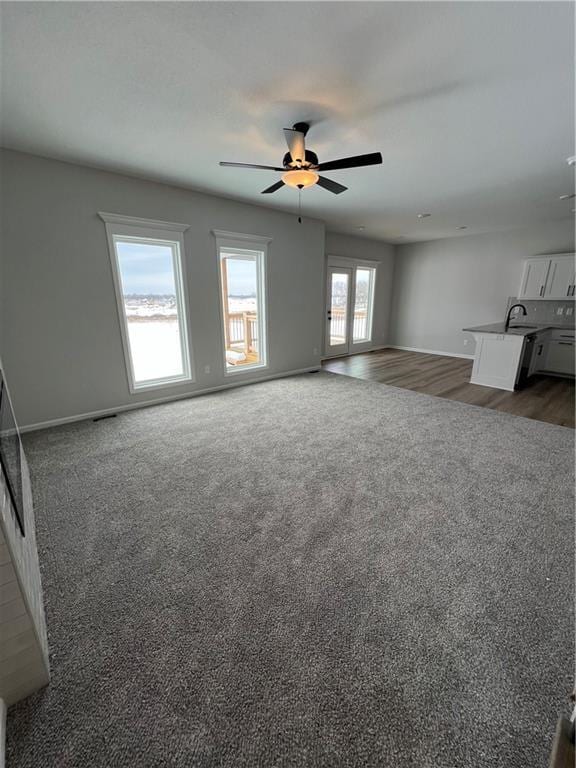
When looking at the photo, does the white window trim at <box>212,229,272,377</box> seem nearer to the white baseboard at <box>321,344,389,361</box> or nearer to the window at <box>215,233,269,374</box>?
the window at <box>215,233,269,374</box>

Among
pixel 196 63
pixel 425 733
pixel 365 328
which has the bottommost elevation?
pixel 425 733

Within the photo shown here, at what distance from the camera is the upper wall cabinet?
530 centimetres

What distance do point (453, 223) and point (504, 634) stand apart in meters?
6.20

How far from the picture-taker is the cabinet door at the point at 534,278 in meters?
5.56

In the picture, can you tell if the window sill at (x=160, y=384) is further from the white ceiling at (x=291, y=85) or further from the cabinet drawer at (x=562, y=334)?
the cabinet drawer at (x=562, y=334)

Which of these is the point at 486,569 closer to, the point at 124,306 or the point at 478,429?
the point at 478,429

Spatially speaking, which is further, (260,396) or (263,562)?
(260,396)

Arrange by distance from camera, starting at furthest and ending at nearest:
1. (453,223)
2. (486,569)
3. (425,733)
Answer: (453,223)
(486,569)
(425,733)

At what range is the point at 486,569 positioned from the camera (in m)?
1.65

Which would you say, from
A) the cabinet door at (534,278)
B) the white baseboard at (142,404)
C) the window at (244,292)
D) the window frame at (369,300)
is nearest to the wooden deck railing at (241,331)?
the window at (244,292)

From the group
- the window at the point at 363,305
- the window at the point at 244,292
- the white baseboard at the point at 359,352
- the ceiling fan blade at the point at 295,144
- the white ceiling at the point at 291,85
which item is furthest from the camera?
the window at the point at 363,305

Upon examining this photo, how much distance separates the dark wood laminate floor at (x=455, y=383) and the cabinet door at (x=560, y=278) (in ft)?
4.99

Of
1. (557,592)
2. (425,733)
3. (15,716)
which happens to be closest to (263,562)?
(425,733)

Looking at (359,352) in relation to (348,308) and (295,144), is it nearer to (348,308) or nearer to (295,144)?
(348,308)
